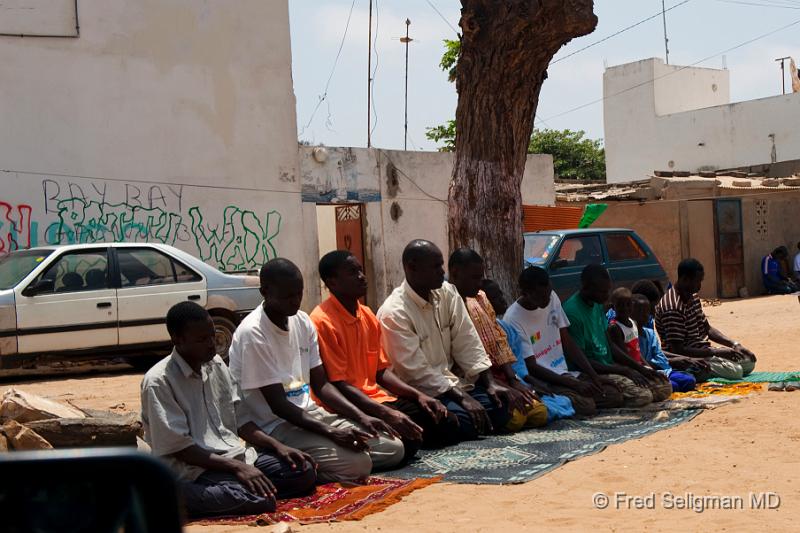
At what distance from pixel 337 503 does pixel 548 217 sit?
1351cm

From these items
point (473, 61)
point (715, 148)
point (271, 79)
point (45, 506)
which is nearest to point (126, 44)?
point (271, 79)

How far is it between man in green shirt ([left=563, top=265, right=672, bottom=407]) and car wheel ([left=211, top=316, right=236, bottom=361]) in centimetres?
445

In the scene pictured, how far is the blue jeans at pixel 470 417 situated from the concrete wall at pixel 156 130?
9468 mm

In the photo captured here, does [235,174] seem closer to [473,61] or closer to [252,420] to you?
[473,61]

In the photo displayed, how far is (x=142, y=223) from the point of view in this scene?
50.3 ft

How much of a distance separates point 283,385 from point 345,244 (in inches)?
518

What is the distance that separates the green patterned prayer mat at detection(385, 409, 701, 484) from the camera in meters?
5.65

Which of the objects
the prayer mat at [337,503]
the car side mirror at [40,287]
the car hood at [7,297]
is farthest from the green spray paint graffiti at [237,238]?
the prayer mat at [337,503]

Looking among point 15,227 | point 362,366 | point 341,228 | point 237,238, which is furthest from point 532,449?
point 341,228

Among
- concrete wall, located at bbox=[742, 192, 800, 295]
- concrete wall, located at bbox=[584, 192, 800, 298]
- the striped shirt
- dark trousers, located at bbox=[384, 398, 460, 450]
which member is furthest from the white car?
concrete wall, located at bbox=[742, 192, 800, 295]

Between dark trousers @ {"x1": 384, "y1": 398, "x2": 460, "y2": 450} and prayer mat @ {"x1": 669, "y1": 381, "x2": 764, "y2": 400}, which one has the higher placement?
dark trousers @ {"x1": 384, "y1": 398, "x2": 460, "y2": 450}

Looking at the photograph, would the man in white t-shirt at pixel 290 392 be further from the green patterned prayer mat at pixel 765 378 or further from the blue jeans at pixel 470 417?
the green patterned prayer mat at pixel 765 378

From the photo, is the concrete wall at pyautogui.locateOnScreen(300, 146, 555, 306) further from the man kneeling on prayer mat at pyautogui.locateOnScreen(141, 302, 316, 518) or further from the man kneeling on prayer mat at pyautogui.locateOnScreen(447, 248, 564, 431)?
the man kneeling on prayer mat at pyautogui.locateOnScreen(141, 302, 316, 518)

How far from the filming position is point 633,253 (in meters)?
14.5
